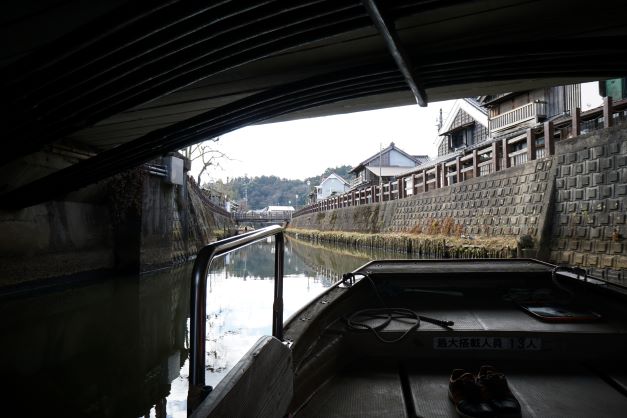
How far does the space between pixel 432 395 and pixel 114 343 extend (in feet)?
12.5

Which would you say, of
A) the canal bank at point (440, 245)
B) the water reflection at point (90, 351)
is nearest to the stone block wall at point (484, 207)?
the canal bank at point (440, 245)

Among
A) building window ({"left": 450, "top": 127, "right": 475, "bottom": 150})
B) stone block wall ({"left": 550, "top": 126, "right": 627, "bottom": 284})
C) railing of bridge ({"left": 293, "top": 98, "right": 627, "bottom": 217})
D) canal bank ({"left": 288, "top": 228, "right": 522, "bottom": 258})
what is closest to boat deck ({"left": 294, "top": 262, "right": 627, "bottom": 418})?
stone block wall ({"left": 550, "top": 126, "right": 627, "bottom": 284})

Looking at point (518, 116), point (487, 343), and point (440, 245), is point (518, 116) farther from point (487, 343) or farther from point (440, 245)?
point (487, 343)

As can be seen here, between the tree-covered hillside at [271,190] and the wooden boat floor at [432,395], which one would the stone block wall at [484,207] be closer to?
the wooden boat floor at [432,395]

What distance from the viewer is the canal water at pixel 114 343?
9.89ft

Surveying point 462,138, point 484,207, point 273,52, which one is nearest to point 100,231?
point 273,52

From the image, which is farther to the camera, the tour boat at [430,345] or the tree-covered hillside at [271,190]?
the tree-covered hillside at [271,190]

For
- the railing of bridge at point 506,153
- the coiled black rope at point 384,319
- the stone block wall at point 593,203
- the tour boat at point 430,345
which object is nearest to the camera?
the tour boat at point 430,345

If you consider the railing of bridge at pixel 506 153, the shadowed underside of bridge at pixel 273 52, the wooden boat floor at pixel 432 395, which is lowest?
the wooden boat floor at pixel 432 395

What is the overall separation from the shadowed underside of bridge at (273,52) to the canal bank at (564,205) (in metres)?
3.88

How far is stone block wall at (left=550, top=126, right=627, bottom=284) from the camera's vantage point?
634 cm

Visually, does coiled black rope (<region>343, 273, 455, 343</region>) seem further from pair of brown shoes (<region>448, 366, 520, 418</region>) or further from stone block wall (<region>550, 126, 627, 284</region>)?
stone block wall (<region>550, 126, 627, 284</region>)

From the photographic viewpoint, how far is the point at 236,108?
407 centimetres

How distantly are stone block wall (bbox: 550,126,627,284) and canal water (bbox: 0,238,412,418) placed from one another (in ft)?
16.8
